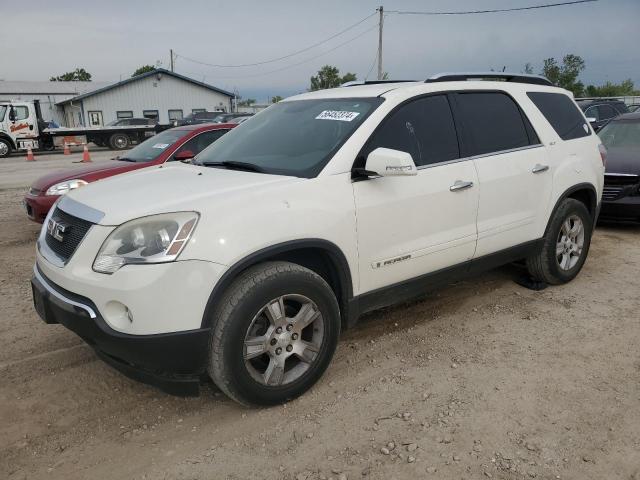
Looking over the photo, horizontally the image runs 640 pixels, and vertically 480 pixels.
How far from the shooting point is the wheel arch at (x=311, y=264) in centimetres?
266

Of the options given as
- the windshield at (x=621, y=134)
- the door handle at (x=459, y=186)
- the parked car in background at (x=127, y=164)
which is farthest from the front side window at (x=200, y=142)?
the windshield at (x=621, y=134)

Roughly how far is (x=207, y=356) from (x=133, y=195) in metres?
1.00

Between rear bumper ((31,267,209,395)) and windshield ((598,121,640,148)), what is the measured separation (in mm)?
7468

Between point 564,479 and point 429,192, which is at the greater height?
point 429,192

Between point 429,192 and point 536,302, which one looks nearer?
point 429,192

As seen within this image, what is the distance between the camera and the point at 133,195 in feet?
9.74

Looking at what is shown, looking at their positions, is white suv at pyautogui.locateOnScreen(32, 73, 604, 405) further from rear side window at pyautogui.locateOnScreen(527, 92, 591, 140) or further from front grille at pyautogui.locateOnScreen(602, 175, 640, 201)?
front grille at pyautogui.locateOnScreen(602, 175, 640, 201)

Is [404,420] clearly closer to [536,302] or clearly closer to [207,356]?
[207,356]

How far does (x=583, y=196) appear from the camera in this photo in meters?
5.00

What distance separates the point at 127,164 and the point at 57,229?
4.29 meters

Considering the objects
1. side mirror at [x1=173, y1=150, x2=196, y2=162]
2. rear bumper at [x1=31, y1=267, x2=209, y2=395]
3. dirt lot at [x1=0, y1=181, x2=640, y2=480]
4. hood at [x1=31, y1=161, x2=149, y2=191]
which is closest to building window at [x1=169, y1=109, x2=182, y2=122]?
hood at [x1=31, y1=161, x2=149, y2=191]

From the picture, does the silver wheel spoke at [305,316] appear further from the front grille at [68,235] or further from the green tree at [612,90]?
the green tree at [612,90]

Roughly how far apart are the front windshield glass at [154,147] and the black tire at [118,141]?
20.2m

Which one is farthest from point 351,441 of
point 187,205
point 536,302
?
point 536,302
